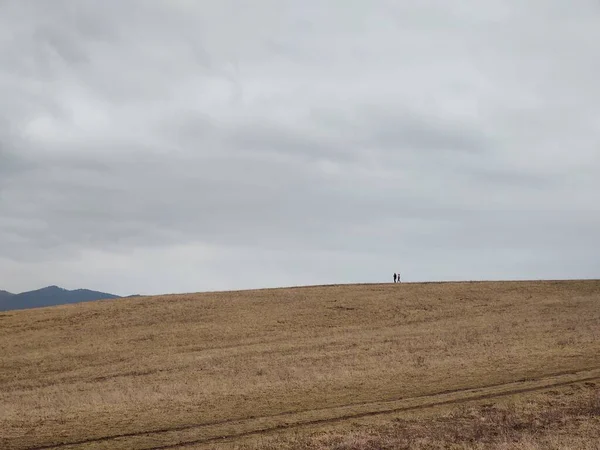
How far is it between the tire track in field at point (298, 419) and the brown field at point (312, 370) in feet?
0.32

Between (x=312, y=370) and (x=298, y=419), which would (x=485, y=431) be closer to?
(x=298, y=419)

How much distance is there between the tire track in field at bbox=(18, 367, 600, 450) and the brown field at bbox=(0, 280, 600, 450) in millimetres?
97

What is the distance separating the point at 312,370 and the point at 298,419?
9.77m

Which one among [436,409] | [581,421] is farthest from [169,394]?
[581,421]

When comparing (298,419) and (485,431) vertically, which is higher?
(485,431)

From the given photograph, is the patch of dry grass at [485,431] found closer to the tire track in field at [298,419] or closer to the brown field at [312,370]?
the brown field at [312,370]

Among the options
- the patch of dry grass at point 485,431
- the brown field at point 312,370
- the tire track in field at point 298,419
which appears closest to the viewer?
the patch of dry grass at point 485,431

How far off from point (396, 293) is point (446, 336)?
19570mm

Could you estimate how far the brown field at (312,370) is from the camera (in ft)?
65.9

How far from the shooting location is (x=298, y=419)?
21719 mm

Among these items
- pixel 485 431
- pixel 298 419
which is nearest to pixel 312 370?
pixel 298 419

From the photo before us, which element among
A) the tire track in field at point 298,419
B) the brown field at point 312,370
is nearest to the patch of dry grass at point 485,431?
the brown field at point 312,370

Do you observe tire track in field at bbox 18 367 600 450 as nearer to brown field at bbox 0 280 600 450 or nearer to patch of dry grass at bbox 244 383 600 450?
brown field at bbox 0 280 600 450

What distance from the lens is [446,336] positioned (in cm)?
→ 3934
